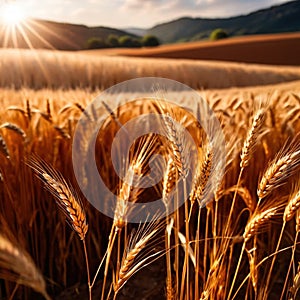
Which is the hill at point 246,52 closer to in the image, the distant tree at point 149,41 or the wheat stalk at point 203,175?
the wheat stalk at point 203,175

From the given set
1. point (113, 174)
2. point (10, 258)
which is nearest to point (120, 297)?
point (113, 174)

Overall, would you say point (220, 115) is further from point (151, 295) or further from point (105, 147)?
point (151, 295)

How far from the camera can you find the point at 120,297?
136 cm

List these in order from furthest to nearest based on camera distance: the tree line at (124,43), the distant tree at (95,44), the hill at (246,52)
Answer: the tree line at (124,43), the distant tree at (95,44), the hill at (246,52)

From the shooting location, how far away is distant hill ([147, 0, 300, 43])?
121812 millimetres

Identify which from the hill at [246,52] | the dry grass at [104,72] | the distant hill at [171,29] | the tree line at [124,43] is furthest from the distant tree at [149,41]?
the dry grass at [104,72]

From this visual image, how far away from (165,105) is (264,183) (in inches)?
10.8

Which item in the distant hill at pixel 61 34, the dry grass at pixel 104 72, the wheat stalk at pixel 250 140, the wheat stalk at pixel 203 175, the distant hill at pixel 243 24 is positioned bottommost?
the dry grass at pixel 104 72

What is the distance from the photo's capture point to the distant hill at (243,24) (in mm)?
121812

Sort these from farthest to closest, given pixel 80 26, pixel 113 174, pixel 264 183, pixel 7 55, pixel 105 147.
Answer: pixel 80 26 < pixel 7 55 < pixel 105 147 < pixel 113 174 < pixel 264 183

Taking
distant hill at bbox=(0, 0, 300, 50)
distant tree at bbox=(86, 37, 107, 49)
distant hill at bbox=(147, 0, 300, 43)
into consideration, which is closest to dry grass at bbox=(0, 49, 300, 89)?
distant hill at bbox=(0, 0, 300, 50)

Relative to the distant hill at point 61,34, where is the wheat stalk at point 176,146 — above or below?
below

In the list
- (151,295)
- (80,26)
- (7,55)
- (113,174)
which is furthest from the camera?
(80,26)

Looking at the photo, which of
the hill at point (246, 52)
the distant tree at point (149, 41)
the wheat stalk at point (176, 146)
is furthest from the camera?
the distant tree at point (149, 41)
